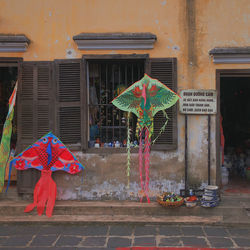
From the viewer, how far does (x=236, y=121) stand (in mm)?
10477

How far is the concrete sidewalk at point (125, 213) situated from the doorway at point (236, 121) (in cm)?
287

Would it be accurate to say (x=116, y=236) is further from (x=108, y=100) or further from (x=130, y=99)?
(x=108, y=100)

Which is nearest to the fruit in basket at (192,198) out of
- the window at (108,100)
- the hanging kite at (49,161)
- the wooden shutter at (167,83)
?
the wooden shutter at (167,83)

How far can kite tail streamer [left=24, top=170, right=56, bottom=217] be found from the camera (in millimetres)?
5922

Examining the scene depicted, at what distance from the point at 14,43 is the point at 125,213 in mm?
4108

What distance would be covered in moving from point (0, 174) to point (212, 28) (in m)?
5.31

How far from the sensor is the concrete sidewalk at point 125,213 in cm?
565

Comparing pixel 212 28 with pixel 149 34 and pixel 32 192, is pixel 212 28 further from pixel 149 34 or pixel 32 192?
pixel 32 192

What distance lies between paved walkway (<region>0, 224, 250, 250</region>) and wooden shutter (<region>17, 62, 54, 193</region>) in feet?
3.50

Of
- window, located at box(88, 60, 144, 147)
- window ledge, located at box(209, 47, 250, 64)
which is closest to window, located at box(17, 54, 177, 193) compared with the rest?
window, located at box(88, 60, 144, 147)

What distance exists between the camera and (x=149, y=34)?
6.03 metres

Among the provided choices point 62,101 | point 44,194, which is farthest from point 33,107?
point 44,194

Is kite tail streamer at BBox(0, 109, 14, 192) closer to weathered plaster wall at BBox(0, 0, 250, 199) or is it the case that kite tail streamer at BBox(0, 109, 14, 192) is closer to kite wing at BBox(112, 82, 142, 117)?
weathered plaster wall at BBox(0, 0, 250, 199)

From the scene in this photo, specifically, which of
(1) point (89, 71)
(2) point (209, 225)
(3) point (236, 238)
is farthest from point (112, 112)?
(3) point (236, 238)
